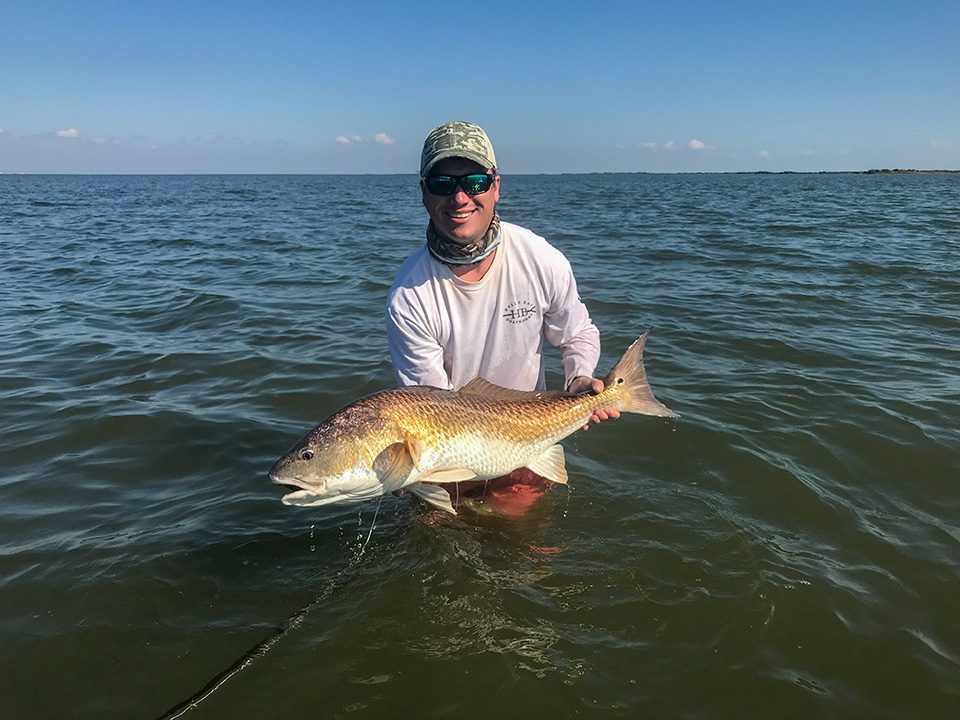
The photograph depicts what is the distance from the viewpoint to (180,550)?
4461mm

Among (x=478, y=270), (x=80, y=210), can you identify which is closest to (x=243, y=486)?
(x=478, y=270)

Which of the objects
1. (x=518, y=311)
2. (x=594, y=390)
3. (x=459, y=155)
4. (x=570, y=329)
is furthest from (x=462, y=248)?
(x=594, y=390)

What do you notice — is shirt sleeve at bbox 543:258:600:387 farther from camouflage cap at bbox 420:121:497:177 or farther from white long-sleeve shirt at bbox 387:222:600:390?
camouflage cap at bbox 420:121:497:177

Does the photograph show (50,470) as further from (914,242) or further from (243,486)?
(914,242)

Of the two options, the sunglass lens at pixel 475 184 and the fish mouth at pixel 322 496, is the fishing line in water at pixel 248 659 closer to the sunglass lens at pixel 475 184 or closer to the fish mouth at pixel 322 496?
the fish mouth at pixel 322 496

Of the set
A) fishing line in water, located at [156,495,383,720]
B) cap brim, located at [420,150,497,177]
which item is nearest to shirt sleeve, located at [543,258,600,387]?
cap brim, located at [420,150,497,177]

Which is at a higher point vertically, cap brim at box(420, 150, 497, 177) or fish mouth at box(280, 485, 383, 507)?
cap brim at box(420, 150, 497, 177)

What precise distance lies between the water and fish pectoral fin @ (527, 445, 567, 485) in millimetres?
580

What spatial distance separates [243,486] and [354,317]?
18.6ft

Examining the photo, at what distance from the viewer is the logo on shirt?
15.0 ft

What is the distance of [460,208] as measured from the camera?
4051 mm

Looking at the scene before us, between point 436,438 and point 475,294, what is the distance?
1278 millimetres

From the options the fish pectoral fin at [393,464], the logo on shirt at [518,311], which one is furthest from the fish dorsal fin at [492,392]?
the logo on shirt at [518,311]

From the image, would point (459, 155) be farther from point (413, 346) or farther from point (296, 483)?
point (296, 483)
